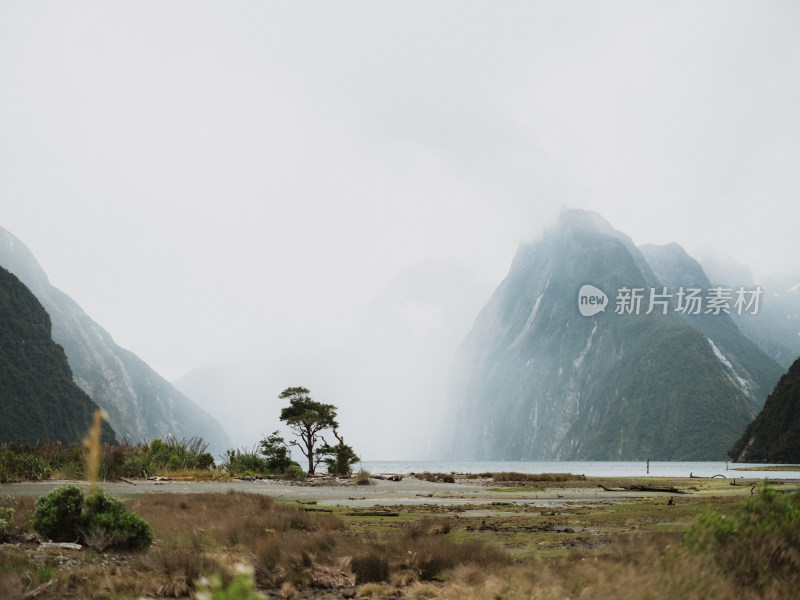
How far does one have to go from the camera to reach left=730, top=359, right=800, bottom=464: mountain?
4924 inches

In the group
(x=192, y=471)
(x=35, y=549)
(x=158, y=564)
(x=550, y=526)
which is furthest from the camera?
(x=192, y=471)

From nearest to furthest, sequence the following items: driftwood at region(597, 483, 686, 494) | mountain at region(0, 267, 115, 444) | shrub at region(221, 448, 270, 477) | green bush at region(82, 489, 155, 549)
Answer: green bush at region(82, 489, 155, 549)
driftwood at region(597, 483, 686, 494)
shrub at region(221, 448, 270, 477)
mountain at region(0, 267, 115, 444)

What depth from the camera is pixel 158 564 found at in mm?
8078

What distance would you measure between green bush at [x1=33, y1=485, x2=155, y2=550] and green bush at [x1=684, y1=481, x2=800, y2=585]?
27.7 ft

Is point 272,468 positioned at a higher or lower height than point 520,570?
lower

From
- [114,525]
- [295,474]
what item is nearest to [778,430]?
[295,474]

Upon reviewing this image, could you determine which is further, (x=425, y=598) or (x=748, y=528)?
(x=425, y=598)

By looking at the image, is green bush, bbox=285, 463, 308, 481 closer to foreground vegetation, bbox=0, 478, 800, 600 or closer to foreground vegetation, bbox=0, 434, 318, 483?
foreground vegetation, bbox=0, 434, 318, 483

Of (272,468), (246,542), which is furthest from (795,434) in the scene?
(246,542)

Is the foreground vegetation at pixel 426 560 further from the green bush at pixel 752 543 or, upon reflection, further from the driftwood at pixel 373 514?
the driftwood at pixel 373 514

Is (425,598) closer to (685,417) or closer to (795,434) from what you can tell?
(795,434)

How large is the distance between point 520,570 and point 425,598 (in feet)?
3.73

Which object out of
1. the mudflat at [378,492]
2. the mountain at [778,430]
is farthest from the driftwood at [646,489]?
the mountain at [778,430]

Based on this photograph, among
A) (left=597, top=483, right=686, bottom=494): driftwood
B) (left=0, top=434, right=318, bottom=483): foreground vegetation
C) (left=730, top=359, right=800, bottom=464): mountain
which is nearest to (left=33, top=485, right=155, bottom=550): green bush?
(left=0, top=434, right=318, bottom=483): foreground vegetation
